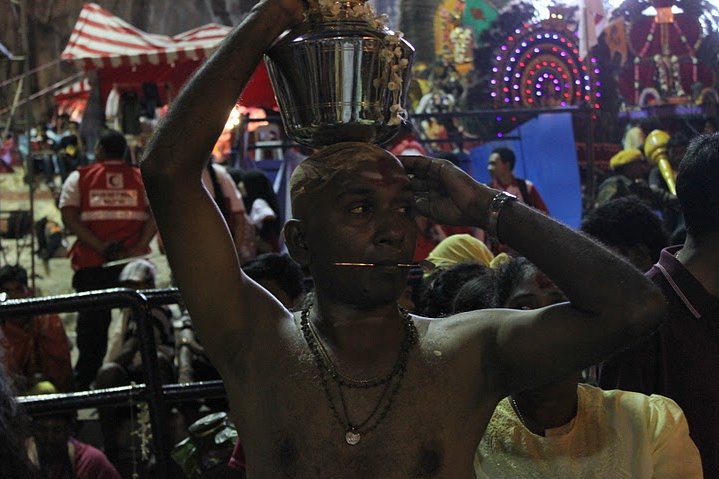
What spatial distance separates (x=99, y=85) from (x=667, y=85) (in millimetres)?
7296

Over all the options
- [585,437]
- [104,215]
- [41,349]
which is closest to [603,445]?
[585,437]

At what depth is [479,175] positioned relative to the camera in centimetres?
961

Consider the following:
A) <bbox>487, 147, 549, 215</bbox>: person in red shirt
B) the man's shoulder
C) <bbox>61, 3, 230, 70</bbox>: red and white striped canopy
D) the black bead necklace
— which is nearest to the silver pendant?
the black bead necklace

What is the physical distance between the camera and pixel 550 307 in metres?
2.50

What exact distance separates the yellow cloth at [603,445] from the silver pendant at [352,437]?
665 mm

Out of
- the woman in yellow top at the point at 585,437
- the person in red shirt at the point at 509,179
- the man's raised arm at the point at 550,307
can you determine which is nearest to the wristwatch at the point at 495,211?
the man's raised arm at the point at 550,307

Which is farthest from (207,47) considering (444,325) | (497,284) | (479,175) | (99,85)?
(444,325)

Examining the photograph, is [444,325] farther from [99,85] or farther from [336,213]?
[99,85]

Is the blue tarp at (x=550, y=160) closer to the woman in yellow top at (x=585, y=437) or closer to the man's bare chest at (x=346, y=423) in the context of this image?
the woman in yellow top at (x=585, y=437)

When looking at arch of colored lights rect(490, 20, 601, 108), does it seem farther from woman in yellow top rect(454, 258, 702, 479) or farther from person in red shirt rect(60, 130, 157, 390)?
woman in yellow top rect(454, 258, 702, 479)

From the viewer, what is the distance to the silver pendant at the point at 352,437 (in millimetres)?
2436

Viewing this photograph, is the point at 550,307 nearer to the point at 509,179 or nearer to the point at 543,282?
the point at 543,282

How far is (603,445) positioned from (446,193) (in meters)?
0.84

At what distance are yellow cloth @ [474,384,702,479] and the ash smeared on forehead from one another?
3.02 feet
